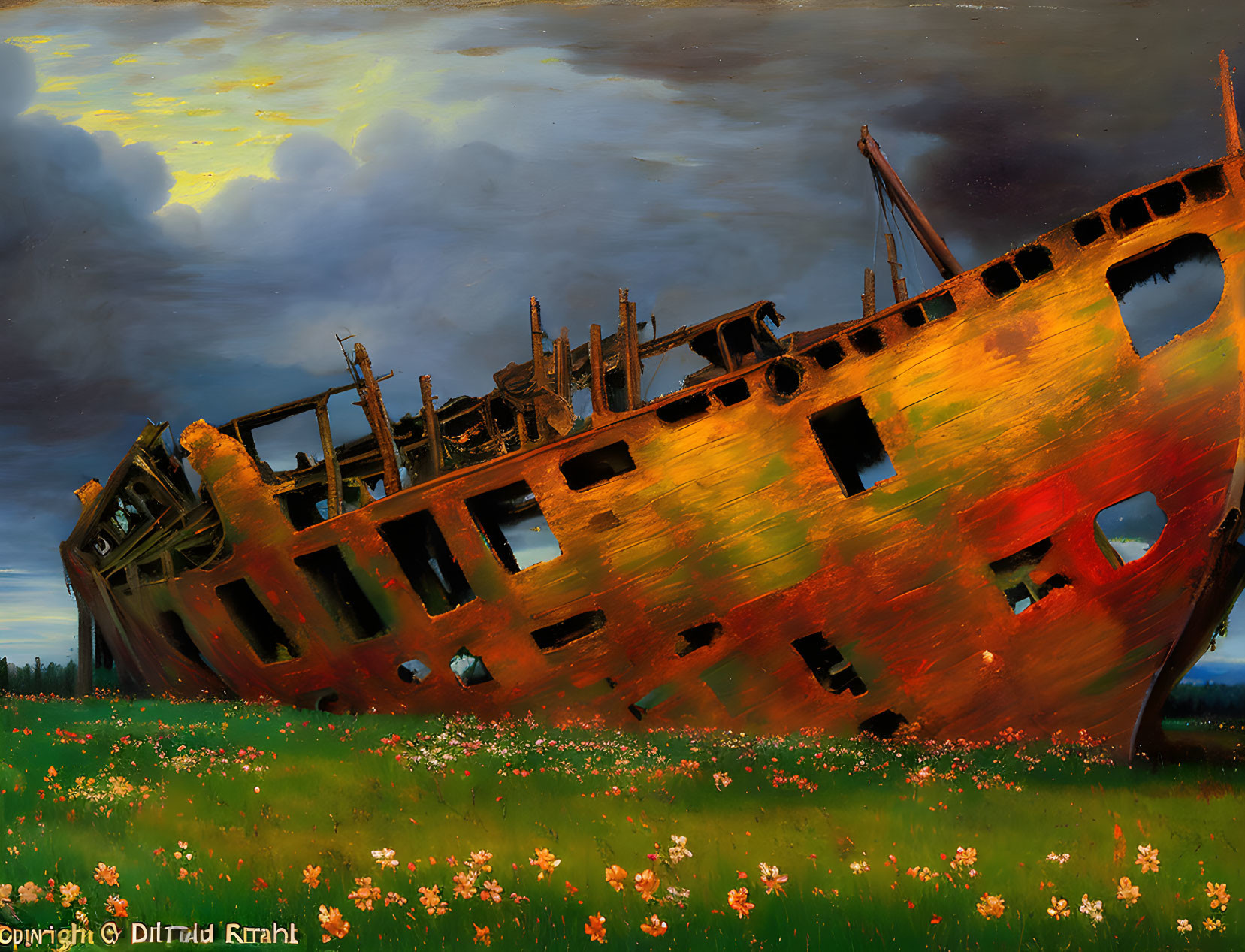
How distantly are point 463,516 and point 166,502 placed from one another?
520 cm

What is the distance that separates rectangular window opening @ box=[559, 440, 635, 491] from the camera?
9.19m

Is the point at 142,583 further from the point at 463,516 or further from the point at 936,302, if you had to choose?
the point at 936,302

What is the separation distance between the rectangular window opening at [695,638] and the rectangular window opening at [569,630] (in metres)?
0.78

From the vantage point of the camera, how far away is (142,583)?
1173 centimetres

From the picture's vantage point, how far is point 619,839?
5.51m

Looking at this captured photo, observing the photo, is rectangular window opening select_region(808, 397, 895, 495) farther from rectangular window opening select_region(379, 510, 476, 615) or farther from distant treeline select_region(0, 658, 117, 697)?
distant treeline select_region(0, 658, 117, 697)

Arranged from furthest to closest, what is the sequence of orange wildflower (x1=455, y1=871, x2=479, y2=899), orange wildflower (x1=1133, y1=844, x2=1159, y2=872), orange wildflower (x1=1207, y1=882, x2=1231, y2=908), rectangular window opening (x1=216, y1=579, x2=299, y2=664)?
rectangular window opening (x1=216, y1=579, x2=299, y2=664) < orange wildflower (x1=1133, y1=844, x2=1159, y2=872) < orange wildflower (x1=1207, y1=882, x2=1231, y2=908) < orange wildflower (x1=455, y1=871, x2=479, y2=899)

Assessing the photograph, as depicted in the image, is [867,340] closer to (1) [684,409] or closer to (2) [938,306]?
(2) [938,306]

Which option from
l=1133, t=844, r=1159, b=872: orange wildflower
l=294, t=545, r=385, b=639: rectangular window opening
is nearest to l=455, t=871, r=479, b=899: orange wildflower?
l=1133, t=844, r=1159, b=872: orange wildflower

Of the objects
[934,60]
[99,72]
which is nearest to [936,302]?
[934,60]

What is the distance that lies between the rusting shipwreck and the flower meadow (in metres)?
0.56

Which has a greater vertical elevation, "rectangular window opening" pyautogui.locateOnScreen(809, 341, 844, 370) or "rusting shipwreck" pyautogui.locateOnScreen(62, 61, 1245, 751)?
"rectangular window opening" pyautogui.locateOnScreen(809, 341, 844, 370)

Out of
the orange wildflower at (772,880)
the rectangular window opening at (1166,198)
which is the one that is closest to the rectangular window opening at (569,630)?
the orange wildflower at (772,880)

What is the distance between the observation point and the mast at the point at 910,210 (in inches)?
407
